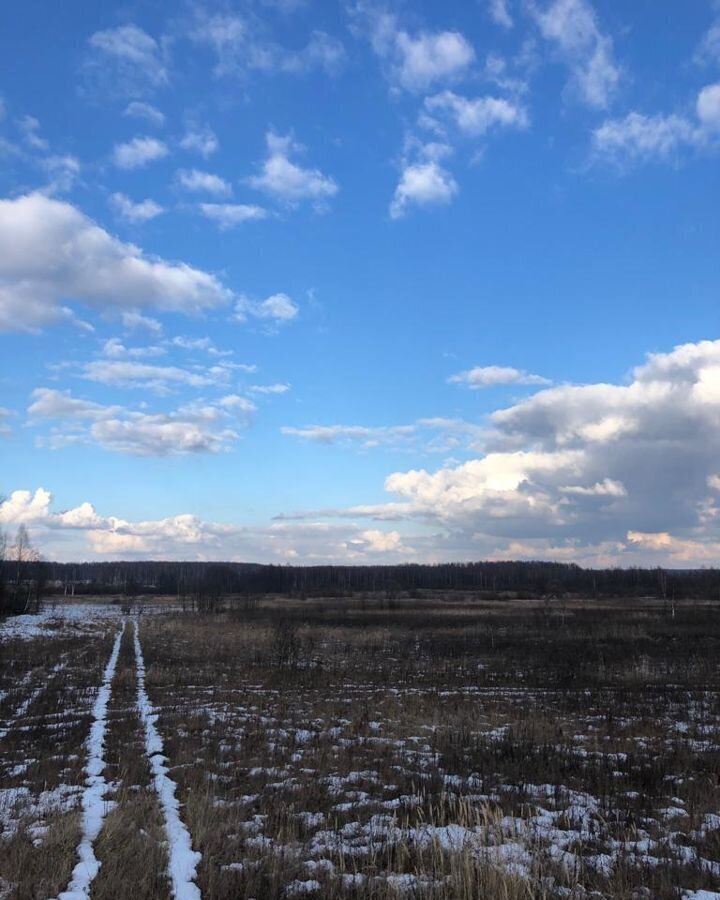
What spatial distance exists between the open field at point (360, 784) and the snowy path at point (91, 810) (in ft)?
0.14

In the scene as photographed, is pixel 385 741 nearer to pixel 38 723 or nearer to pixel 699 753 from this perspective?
pixel 699 753

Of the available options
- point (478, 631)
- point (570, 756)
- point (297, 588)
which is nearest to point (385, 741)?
point (570, 756)

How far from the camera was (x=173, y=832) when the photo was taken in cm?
713

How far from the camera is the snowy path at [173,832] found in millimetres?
5781

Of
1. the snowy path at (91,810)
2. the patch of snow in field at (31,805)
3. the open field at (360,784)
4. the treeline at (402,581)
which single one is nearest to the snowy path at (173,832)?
the open field at (360,784)

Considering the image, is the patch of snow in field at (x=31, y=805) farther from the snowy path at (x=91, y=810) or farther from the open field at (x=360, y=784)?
the snowy path at (x=91, y=810)

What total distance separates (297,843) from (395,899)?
72.8 inches

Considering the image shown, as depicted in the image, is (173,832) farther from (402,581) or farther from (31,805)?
(402,581)

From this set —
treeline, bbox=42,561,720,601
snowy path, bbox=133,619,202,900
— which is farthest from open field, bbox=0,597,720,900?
treeline, bbox=42,561,720,601

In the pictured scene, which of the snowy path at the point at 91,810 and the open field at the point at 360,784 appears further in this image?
the open field at the point at 360,784

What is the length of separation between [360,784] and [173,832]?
10.2 ft

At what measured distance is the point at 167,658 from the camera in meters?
27.5

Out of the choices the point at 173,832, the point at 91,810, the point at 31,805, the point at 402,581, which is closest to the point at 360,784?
the point at 173,832

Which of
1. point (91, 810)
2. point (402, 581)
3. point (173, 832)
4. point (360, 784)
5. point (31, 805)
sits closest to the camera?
point (173, 832)
